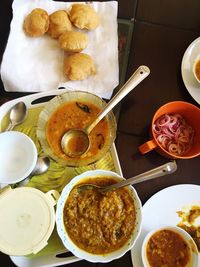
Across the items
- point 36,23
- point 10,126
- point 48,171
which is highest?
point 36,23

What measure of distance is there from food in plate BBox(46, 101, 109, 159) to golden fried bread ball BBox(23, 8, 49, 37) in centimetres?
28

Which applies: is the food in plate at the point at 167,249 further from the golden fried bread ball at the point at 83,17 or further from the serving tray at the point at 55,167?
the golden fried bread ball at the point at 83,17

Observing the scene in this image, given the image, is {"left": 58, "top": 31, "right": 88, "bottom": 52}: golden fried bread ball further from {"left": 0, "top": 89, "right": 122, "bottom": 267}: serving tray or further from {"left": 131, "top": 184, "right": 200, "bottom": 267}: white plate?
{"left": 131, "top": 184, "right": 200, "bottom": 267}: white plate

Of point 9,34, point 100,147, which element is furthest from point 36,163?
point 9,34

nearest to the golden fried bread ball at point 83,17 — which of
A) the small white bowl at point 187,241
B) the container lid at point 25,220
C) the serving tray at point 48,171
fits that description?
the serving tray at point 48,171

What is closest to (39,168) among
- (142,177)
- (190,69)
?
(142,177)

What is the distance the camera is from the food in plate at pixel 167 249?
1.14m

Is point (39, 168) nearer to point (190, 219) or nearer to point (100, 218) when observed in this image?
point (100, 218)

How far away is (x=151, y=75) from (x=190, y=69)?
133mm

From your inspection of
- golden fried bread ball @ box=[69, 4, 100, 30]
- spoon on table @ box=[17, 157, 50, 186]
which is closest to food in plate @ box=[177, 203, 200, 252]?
spoon on table @ box=[17, 157, 50, 186]

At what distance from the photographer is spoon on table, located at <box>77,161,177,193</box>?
3.18 feet

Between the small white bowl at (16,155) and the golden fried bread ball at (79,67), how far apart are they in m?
0.26

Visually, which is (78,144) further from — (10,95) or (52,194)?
(10,95)

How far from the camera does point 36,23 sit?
4.21ft
